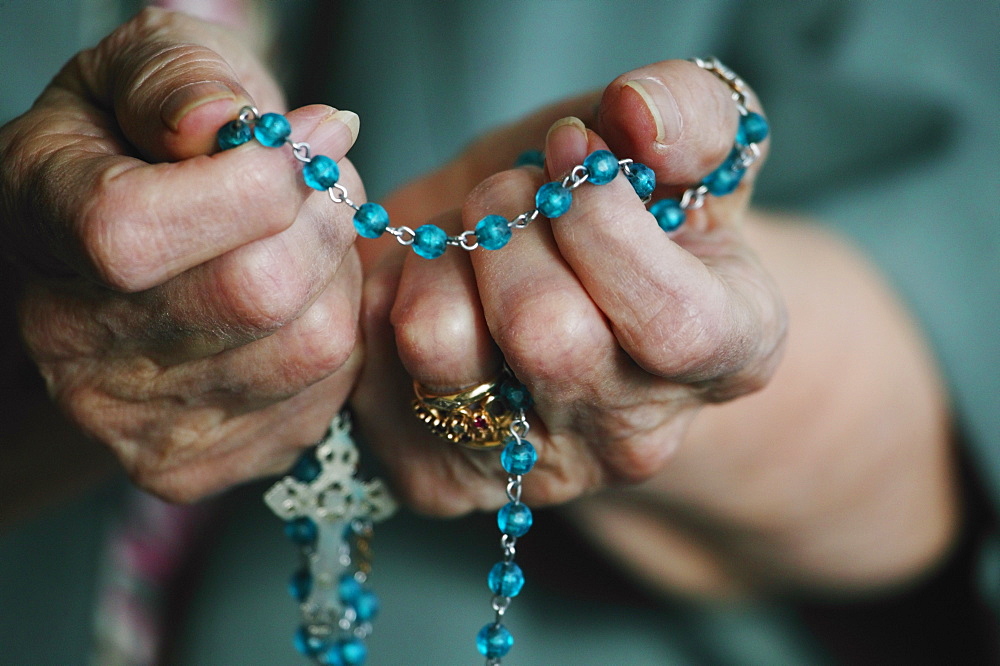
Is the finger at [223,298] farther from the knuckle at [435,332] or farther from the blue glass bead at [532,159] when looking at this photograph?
the blue glass bead at [532,159]

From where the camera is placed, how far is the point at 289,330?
1.86ft

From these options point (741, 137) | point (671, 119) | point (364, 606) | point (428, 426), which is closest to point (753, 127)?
point (741, 137)

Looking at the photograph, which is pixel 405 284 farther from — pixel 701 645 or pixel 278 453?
pixel 701 645

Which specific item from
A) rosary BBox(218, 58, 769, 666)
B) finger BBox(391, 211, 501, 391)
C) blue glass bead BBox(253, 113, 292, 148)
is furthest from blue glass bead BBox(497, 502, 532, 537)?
blue glass bead BBox(253, 113, 292, 148)

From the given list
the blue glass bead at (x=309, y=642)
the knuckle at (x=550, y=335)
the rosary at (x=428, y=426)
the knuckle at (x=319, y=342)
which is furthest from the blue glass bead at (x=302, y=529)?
the knuckle at (x=550, y=335)

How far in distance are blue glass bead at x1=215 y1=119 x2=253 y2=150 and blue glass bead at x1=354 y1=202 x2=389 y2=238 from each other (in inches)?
3.7

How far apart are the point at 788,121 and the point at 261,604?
0.96 m

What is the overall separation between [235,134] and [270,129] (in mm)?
23

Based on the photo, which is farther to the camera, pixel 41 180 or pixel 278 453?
pixel 278 453

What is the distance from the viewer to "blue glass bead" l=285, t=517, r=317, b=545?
2.47 ft

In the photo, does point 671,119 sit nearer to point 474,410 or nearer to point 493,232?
point 493,232

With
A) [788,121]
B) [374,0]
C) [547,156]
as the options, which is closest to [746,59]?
[788,121]

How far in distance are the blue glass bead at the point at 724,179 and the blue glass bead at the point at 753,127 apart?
3 centimetres

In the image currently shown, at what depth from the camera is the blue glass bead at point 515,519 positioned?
0.63 metres
